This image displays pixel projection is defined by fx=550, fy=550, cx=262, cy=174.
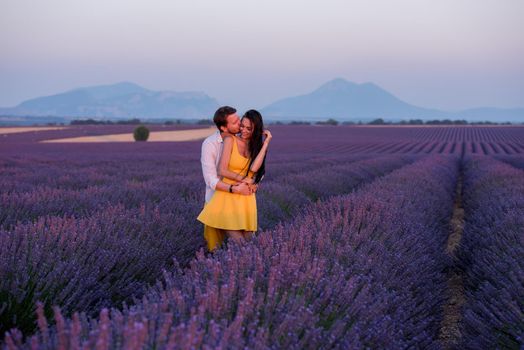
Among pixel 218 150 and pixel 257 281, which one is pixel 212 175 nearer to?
pixel 218 150

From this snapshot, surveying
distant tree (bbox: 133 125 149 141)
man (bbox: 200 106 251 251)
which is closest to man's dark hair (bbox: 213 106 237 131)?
man (bbox: 200 106 251 251)

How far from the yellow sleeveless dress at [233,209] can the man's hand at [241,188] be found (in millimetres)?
87

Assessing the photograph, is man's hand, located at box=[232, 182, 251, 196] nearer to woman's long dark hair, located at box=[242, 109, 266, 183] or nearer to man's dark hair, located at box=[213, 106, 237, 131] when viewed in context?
woman's long dark hair, located at box=[242, 109, 266, 183]

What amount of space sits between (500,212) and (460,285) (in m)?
0.69

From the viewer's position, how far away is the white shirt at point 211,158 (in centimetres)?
342

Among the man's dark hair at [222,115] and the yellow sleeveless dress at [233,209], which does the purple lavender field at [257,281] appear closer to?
the yellow sleeveless dress at [233,209]

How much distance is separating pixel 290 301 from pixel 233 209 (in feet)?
5.62

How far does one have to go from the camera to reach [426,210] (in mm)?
5250

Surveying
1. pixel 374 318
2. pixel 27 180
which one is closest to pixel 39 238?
pixel 374 318

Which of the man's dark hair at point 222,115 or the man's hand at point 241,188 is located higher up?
the man's dark hair at point 222,115

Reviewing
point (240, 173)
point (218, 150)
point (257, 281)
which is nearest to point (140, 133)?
point (218, 150)

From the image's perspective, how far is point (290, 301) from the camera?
180cm

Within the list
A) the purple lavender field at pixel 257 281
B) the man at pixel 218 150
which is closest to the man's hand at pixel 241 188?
the man at pixel 218 150

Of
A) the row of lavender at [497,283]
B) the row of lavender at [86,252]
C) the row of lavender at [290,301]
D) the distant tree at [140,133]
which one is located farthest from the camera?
the distant tree at [140,133]
